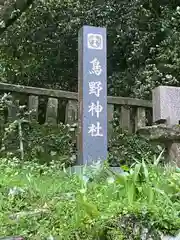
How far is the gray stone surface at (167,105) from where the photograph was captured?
4.89 metres

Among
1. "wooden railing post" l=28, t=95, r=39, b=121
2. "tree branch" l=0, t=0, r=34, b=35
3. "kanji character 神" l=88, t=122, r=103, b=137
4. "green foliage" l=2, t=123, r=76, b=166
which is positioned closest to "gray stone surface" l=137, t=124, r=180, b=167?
"kanji character 神" l=88, t=122, r=103, b=137

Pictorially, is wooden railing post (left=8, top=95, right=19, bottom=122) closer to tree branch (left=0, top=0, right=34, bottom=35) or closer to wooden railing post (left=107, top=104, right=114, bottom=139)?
tree branch (left=0, top=0, right=34, bottom=35)

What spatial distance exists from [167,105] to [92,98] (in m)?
0.84

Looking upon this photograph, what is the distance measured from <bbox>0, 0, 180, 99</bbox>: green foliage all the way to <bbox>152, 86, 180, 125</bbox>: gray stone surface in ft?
6.23

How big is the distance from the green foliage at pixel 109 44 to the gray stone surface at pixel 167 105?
6.23 feet

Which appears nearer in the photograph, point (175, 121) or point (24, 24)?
point (175, 121)

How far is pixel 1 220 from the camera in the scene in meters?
2.04

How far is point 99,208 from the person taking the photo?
1943 millimetres

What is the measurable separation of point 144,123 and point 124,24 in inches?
89.8

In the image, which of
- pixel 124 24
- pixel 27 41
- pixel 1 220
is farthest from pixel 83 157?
pixel 27 41

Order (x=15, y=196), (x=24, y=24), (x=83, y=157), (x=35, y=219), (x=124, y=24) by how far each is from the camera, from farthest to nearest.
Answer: (x=24, y=24)
(x=124, y=24)
(x=83, y=157)
(x=15, y=196)
(x=35, y=219)

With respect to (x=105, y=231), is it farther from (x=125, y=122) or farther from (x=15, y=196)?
(x=125, y=122)

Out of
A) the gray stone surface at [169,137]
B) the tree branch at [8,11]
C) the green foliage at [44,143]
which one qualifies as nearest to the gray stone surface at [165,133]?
the gray stone surface at [169,137]

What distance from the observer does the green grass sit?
5.76 ft
